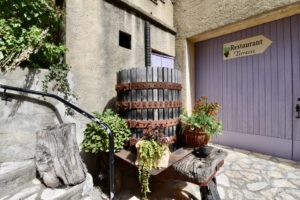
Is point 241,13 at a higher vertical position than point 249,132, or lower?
higher

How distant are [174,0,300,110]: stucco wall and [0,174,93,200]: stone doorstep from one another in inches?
155

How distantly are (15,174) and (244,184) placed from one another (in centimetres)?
350

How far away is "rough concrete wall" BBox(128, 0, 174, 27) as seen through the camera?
4.75 meters

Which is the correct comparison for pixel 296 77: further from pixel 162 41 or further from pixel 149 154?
pixel 149 154

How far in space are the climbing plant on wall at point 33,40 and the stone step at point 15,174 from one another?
45.2 inches

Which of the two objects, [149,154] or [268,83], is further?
[268,83]

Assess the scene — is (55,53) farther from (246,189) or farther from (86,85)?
(246,189)


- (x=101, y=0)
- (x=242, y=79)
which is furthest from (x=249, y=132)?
(x=101, y=0)

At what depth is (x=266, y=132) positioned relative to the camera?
4.50m

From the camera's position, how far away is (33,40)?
101 inches

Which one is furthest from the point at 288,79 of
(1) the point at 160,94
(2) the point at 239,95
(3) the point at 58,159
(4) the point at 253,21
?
(3) the point at 58,159

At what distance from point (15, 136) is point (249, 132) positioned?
199 inches

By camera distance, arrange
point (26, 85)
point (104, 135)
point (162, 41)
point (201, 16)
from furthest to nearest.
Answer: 1. point (162, 41)
2. point (201, 16)
3. point (104, 135)
4. point (26, 85)

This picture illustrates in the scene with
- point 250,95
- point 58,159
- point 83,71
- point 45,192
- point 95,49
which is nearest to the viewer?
point 45,192
